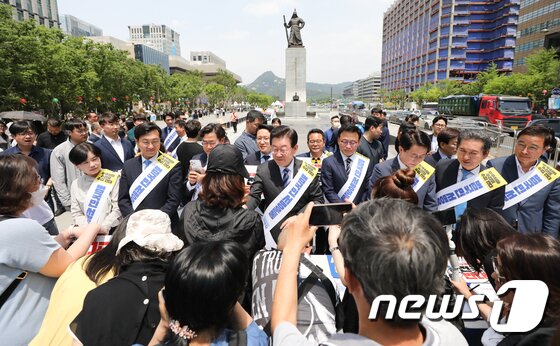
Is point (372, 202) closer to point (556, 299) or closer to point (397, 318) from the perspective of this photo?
point (397, 318)

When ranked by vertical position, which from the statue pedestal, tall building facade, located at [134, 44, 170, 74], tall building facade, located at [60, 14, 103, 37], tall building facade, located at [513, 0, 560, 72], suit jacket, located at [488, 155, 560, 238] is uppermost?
tall building facade, located at [60, 14, 103, 37]

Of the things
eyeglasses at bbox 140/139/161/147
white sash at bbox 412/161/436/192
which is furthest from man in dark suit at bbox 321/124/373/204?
eyeglasses at bbox 140/139/161/147

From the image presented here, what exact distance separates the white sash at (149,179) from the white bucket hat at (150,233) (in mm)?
1681

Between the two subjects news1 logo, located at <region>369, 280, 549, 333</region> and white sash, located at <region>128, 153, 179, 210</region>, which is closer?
news1 logo, located at <region>369, 280, 549, 333</region>

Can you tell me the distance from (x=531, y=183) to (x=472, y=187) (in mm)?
651

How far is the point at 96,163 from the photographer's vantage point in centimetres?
333

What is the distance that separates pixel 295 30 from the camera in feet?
81.1

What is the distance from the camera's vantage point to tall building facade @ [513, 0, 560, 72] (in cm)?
4166

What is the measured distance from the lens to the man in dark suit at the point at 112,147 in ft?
15.4

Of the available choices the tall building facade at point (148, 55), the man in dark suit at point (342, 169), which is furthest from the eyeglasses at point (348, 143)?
the tall building facade at point (148, 55)

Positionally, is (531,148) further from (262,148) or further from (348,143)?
(262,148)

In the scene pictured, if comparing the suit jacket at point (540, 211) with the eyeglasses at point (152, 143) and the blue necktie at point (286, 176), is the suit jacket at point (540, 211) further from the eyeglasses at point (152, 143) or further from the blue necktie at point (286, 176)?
the eyeglasses at point (152, 143)

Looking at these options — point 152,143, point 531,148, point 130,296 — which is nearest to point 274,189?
point 152,143

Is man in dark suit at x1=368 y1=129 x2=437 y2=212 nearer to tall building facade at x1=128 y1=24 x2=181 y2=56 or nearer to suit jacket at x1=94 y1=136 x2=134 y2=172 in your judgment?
suit jacket at x1=94 y1=136 x2=134 y2=172
